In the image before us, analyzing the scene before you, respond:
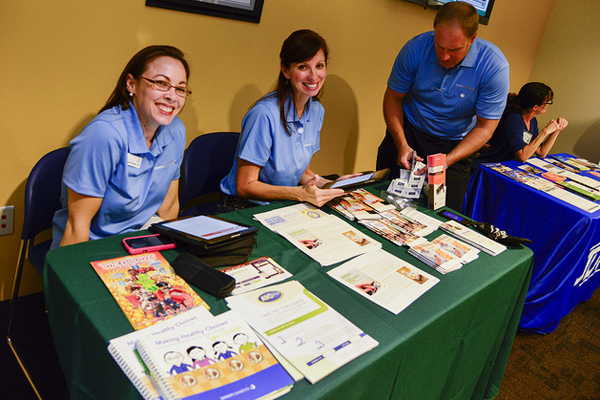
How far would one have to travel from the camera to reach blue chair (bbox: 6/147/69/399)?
5.03 feet

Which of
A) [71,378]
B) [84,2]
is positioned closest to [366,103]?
[84,2]

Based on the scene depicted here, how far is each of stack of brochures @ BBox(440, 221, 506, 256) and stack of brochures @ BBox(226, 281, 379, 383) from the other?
32.0 inches

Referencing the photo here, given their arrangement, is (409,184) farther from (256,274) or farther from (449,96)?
(256,274)

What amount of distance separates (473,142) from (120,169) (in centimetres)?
180

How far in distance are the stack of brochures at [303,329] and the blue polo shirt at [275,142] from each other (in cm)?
79

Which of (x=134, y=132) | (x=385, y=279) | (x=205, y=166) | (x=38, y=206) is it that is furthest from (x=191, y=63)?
(x=385, y=279)

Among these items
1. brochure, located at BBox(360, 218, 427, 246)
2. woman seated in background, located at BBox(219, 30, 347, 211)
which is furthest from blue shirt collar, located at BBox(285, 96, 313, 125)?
brochure, located at BBox(360, 218, 427, 246)

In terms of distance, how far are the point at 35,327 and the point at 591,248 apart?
2.94 m

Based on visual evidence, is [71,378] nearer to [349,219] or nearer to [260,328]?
[260,328]

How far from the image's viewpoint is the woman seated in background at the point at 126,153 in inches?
50.8

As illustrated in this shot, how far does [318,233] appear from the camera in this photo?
1.50 meters

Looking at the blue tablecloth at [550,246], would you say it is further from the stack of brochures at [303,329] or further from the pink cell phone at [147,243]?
the pink cell phone at [147,243]

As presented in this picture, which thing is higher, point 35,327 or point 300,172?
point 300,172

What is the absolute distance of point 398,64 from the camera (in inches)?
93.1
